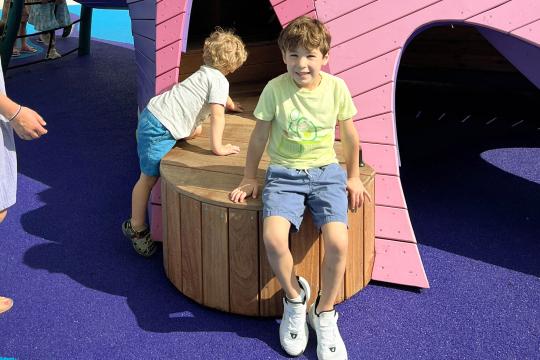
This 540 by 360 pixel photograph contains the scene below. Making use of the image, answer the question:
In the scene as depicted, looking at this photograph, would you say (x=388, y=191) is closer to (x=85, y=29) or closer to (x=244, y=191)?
(x=244, y=191)

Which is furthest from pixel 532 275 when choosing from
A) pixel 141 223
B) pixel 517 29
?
pixel 141 223

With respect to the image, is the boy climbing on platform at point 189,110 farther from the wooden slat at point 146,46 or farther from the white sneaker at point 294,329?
the white sneaker at point 294,329

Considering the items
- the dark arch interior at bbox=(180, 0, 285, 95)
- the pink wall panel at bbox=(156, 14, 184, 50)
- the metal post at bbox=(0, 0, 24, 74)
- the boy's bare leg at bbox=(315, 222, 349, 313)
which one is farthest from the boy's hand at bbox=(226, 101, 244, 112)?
the metal post at bbox=(0, 0, 24, 74)

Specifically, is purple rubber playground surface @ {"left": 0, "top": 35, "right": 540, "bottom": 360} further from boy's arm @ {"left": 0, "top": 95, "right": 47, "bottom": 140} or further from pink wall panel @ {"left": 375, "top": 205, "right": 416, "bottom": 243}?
boy's arm @ {"left": 0, "top": 95, "right": 47, "bottom": 140}

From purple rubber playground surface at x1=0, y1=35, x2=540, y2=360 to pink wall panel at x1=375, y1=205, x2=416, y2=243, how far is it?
0.26 m

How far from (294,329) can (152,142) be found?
1280 millimetres

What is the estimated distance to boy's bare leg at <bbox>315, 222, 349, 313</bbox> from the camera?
2.60 m

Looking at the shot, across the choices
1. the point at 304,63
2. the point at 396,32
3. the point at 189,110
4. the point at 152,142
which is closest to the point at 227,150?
the point at 189,110

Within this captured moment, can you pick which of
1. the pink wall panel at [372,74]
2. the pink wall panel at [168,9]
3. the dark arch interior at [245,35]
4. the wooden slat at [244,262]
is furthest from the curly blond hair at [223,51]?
Answer: the dark arch interior at [245,35]

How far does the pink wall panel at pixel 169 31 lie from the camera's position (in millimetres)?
3645

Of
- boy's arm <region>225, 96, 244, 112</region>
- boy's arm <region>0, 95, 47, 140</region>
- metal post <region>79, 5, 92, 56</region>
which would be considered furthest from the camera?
Result: metal post <region>79, 5, 92, 56</region>

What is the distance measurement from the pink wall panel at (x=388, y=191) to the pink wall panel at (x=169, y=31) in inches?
54.9

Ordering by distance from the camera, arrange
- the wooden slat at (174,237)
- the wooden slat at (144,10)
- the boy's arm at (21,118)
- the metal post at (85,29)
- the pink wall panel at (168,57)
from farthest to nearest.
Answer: the metal post at (85,29)
the wooden slat at (144,10)
the pink wall panel at (168,57)
the wooden slat at (174,237)
the boy's arm at (21,118)

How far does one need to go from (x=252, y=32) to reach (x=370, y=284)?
3444mm
